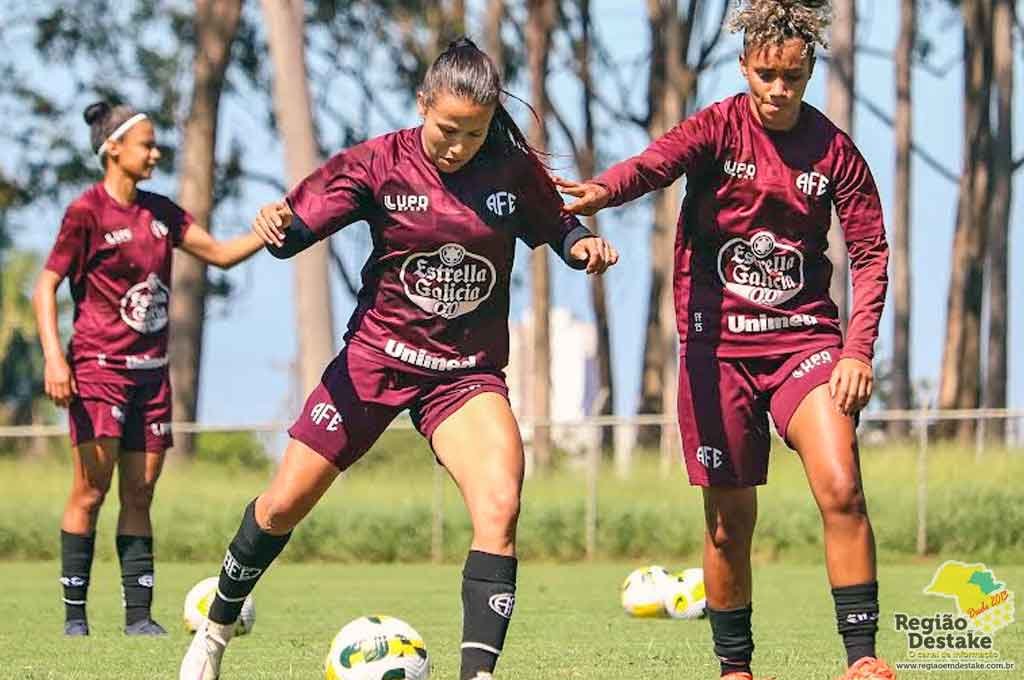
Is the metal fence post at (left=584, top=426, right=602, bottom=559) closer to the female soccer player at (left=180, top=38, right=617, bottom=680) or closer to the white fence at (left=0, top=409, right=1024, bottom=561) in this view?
the white fence at (left=0, top=409, right=1024, bottom=561)

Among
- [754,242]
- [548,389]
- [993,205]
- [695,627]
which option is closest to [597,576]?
[695,627]

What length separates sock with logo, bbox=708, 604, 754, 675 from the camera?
7.30m

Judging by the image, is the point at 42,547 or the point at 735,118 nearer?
the point at 735,118

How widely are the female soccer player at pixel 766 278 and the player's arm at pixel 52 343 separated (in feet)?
11.5

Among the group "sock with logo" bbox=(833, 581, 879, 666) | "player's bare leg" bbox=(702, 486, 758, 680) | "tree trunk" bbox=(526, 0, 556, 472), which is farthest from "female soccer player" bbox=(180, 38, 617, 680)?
"tree trunk" bbox=(526, 0, 556, 472)

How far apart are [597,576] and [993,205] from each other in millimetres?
17814

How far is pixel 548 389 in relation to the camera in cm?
3228

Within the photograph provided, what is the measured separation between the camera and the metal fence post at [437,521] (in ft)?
64.3

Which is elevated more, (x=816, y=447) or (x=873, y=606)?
(x=816, y=447)

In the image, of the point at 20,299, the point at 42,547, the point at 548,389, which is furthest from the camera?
the point at 20,299

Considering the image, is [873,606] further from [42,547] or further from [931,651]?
[42,547]

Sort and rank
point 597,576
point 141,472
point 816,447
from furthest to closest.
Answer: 1. point 597,576
2. point 141,472
3. point 816,447

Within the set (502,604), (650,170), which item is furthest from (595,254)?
(502,604)

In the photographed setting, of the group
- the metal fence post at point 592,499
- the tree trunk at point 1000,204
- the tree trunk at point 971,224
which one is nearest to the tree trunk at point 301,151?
the metal fence post at point 592,499
